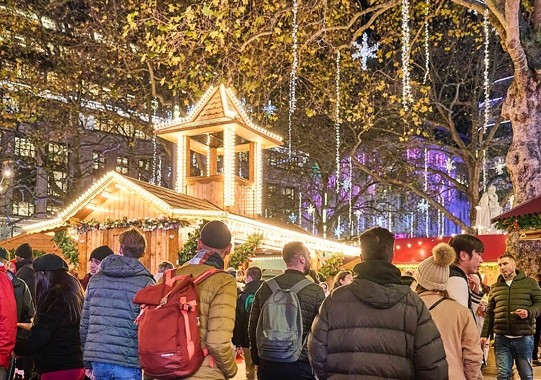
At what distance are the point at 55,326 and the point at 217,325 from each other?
1.99 metres

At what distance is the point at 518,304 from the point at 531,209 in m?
2.60

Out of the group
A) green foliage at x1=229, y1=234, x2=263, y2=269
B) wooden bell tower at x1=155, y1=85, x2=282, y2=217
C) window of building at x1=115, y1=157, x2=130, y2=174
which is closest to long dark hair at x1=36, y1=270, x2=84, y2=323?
green foliage at x1=229, y1=234, x2=263, y2=269

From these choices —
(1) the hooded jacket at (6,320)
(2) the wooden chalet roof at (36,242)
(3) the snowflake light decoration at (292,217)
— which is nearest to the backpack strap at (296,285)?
(1) the hooded jacket at (6,320)

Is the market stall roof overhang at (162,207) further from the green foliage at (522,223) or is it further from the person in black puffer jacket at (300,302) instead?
the person in black puffer jacket at (300,302)

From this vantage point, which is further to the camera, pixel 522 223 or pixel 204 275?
pixel 522 223

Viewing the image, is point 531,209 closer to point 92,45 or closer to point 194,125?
point 194,125

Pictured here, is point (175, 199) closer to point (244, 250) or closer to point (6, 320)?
point (244, 250)

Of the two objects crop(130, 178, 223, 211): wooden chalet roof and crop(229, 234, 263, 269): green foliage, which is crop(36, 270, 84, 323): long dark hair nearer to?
crop(130, 178, 223, 211): wooden chalet roof

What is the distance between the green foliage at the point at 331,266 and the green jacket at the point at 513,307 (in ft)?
28.6

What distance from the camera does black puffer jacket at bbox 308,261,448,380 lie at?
12.5ft

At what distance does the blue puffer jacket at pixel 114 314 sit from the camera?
5.26 m

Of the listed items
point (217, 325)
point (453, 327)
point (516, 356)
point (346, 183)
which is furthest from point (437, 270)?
point (346, 183)

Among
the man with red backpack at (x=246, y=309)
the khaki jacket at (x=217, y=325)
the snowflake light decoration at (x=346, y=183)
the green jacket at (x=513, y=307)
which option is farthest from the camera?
the snowflake light decoration at (x=346, y=183)

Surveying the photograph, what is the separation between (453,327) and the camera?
465cm
